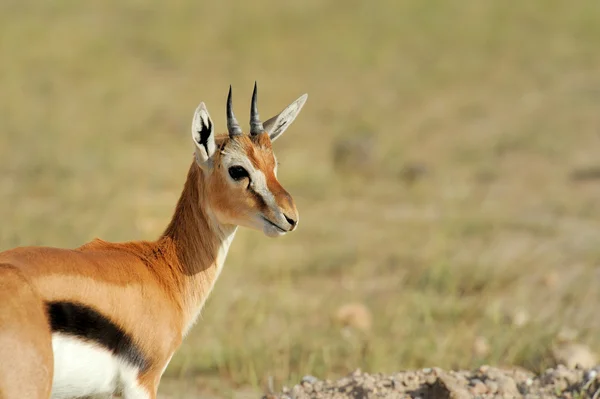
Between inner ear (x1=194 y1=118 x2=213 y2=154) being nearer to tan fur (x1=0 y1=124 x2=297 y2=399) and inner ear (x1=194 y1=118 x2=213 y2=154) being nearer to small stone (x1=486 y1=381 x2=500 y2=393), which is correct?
tan fur (x1=0 y1=124 x2=297 y2=399)

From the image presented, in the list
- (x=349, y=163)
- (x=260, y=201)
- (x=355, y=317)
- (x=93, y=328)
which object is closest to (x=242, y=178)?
(x=260, y=201)

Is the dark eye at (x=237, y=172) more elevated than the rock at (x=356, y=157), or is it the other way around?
the rock at (x=356, y=157)

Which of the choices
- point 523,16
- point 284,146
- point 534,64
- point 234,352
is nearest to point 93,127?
point 284,146

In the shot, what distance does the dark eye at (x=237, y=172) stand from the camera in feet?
15.0

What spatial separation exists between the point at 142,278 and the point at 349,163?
954 cm

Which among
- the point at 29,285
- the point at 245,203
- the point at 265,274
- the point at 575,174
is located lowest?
the point at 29,285

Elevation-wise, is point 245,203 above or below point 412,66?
below

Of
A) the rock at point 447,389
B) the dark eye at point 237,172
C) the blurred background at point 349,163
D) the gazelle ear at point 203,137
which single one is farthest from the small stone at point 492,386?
the gazelle ear at point 203,137

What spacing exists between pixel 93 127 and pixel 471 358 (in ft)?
29.1

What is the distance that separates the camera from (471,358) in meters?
7.03

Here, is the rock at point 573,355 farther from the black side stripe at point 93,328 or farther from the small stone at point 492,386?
the black side stripe at point 93,328

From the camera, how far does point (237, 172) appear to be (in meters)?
4.58

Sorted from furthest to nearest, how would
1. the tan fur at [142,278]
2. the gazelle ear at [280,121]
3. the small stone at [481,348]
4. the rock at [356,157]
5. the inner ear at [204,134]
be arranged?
1. the rock at [356,157]
2. the small stone at [481,348]
3. the gazelle ear at [280,121]
4. the inner ear at [204,134]
5. the tan fur at [142,278]

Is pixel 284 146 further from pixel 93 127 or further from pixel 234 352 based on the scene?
pixel 234 352
